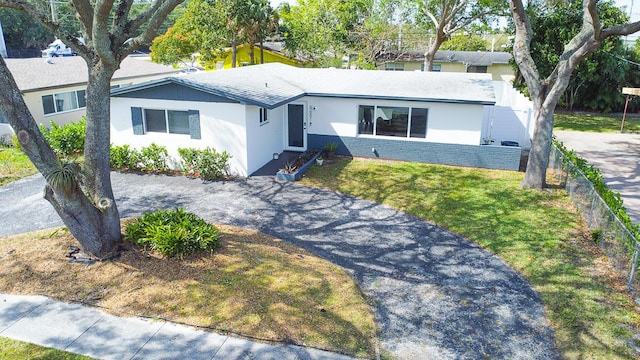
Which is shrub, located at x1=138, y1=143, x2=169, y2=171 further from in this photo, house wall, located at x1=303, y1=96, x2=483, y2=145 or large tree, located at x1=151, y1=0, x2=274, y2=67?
large tree, located at x1=151, y1=0, x2=274, y2=67

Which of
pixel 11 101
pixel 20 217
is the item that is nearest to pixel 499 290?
pixel 11 101

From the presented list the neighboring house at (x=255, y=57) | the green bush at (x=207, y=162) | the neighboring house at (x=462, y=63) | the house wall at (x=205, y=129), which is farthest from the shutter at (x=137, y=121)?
the neighboring house at (x=462, y=63)

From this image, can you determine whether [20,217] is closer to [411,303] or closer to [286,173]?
[286,173]

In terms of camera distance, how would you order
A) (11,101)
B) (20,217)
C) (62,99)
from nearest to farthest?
(11,101) → (20,217) → (62,99)

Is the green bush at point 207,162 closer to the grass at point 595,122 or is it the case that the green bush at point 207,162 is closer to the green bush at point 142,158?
the green bush at point 142,158

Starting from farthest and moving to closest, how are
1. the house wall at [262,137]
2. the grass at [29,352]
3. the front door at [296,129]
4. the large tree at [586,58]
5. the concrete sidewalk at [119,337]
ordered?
the large tree at [586,58] < the front door at [296,129] < the house wall at [262,137] < the concrete sidewalk at [119,337] < the grass at [29,352]

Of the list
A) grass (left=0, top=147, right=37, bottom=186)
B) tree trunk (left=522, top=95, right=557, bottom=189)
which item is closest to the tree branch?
tree trunk (left=522, top=95, right=557, bottom=189)

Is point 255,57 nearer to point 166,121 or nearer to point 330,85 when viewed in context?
point 330,85

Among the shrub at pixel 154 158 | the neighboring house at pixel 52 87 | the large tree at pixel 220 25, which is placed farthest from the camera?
the large tree at pixel 220 25

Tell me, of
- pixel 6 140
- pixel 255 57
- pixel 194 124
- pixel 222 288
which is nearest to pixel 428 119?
pixel 194 124
